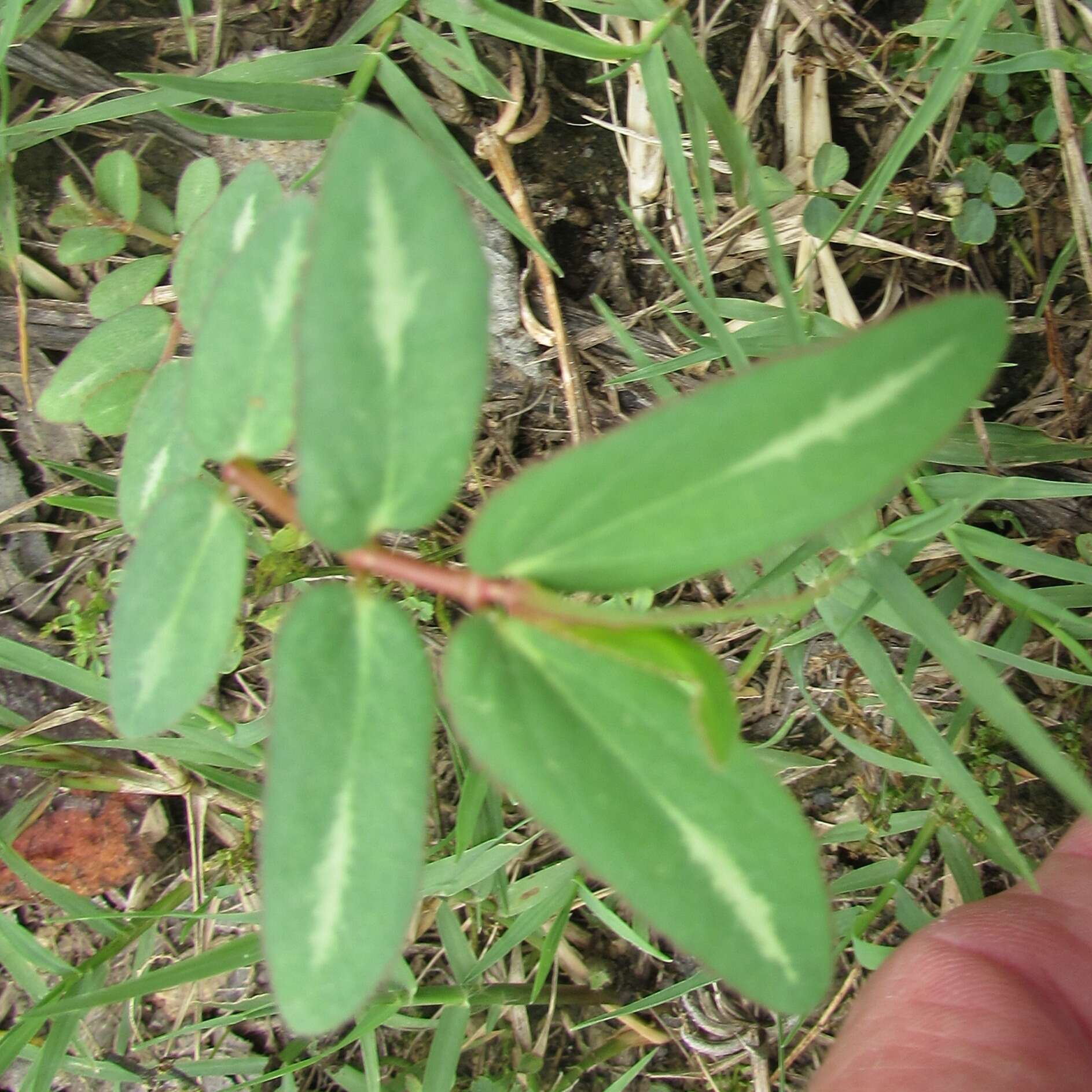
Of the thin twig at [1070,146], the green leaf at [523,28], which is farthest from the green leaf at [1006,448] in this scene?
the green leaf at [523,28]

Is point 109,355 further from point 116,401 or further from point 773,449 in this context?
point 773,449

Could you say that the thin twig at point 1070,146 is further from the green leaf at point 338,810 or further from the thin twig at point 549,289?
the green leaf at point 338,810

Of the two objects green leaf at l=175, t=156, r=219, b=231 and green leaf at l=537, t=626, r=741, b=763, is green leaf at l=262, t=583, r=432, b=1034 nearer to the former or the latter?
green leaf at l=537, t=626, r=741, b=763

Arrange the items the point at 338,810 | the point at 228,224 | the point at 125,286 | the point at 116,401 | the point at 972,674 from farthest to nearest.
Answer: the point at 125,286 < the point at 116,401 < the point at 972,674 < the point at 228,224 < the point at 338,810

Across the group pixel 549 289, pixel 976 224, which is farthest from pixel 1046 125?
pixel 549 289

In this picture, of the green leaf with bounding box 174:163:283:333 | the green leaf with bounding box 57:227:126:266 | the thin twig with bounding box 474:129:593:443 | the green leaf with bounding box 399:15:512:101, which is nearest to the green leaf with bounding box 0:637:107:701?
the green leaf with bounding box 57:227:126:266

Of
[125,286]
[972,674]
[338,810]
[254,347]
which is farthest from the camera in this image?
[125,286]
